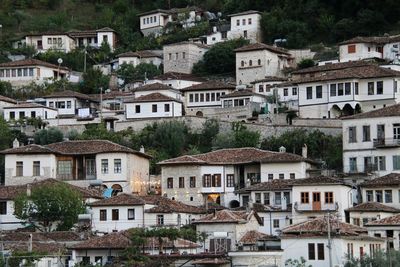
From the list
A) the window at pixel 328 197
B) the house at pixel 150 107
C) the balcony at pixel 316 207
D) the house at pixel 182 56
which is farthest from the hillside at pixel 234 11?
the window at pixel 328 197

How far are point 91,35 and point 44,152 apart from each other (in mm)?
47165

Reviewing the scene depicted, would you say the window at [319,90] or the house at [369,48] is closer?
the window at [319,90]

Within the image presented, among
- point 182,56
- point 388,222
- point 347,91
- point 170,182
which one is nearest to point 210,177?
point 170,182

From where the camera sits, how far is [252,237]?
214 feet

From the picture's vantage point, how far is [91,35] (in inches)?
5217

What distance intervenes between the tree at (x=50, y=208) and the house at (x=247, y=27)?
49.5 meters

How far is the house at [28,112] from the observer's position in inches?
4065

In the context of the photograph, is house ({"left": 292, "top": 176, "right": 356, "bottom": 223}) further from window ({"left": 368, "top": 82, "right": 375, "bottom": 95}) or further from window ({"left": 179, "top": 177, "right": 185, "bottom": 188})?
window ({"left": 368, "top": 82, "right": 375, "bottom": 95})

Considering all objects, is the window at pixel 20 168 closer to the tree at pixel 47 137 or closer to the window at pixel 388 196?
the tree at pixel 47 137

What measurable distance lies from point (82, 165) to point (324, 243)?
30.2 meters

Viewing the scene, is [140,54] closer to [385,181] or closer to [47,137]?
[47,137]

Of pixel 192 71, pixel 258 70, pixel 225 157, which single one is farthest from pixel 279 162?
pixel 192 71

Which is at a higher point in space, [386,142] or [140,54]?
[140,54]

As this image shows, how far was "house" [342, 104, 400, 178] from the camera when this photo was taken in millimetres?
77625
